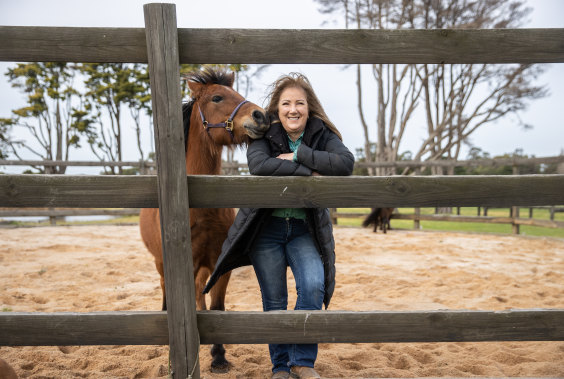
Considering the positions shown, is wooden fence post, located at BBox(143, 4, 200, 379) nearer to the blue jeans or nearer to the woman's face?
the blue jeans

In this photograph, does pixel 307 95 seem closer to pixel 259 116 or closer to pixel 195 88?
pixel 259 116

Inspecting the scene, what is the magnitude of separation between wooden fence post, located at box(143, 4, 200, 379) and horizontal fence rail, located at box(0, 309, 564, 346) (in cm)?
10

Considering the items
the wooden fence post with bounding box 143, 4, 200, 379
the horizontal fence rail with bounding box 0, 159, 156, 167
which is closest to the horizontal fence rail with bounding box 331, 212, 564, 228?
the horizontal fence rail with bounding box 0, 159, 156, 167

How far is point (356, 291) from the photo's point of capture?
5.08m

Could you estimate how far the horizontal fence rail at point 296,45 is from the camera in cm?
188

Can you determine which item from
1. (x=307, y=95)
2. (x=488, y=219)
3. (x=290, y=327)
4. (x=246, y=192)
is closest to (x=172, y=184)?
(x=246, y=192)

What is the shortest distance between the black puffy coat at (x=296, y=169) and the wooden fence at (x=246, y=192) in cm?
22

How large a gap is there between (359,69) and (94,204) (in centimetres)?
1887

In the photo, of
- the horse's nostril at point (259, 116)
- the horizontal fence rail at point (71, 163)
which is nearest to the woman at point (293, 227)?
the horse's nostril at point (259, 116)

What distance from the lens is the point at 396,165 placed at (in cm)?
1280

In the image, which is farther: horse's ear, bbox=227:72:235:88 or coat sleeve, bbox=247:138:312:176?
horse's ear, bbox=227:72:235:88

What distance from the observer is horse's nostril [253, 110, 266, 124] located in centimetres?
261

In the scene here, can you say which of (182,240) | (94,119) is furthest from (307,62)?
(94,119)

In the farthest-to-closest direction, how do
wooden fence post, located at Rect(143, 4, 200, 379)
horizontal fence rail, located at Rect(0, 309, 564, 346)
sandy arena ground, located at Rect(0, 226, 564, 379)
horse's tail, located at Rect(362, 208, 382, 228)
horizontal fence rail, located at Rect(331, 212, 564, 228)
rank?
horse's tail, located at Rect(362, 208, 382, 228) < horizontal fence rail, located at Rect(331, 212, 564, 228) < sandy arena ground, located at Rect(0, 226, 564, 379) < horizontal fence rail, located at Rect(0, 309, 564, 346) < wooden fence post, located at Rect(143, 4, 200, 379)
